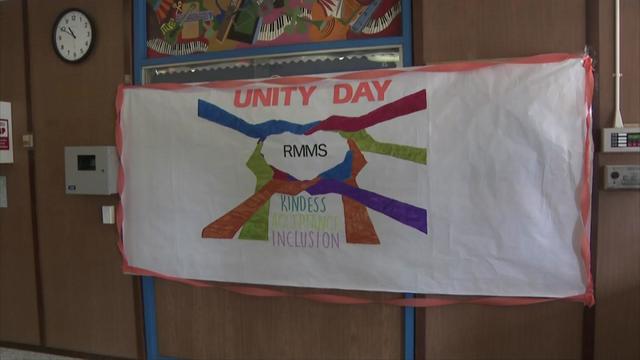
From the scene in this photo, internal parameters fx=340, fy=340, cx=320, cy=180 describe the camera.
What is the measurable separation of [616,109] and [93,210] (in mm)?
2845

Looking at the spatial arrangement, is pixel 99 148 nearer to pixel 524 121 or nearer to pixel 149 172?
pixel 149 172

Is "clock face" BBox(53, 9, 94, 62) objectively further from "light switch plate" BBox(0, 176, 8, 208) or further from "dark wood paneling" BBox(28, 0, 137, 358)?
"light switch plate" BBox(0, 176, 8, 208)

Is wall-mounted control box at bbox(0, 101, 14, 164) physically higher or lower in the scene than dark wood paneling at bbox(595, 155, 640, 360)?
higher

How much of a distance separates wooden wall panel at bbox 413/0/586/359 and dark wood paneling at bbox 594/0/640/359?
102 mm

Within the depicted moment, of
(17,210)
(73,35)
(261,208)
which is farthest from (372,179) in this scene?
(17,210)

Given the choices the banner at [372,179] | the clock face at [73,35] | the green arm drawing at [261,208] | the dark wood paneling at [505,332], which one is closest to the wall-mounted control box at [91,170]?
the banner at [372,179]

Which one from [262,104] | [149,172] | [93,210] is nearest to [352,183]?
[262,104]

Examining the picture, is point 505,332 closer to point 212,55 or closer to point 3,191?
point 212,55

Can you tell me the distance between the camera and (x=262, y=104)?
5.82 ft

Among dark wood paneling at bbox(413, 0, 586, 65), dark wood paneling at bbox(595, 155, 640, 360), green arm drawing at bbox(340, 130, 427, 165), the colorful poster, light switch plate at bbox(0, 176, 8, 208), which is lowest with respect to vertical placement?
dark wood paneling at bbox(595, 155, 640, 360)

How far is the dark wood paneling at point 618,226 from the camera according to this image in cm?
154

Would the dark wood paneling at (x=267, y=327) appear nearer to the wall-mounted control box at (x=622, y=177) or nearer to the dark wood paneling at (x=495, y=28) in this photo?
the wall-mounted control box at (x=622, y=177)

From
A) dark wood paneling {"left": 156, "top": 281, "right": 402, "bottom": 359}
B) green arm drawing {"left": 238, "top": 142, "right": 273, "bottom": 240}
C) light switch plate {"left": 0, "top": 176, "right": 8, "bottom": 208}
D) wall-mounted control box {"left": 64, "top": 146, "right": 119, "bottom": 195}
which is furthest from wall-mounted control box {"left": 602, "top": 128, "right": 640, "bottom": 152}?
light switch plate {"left": 0, "top": 176, "right": 8, "bottom": 208}

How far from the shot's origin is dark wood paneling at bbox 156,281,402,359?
1.78 meters
